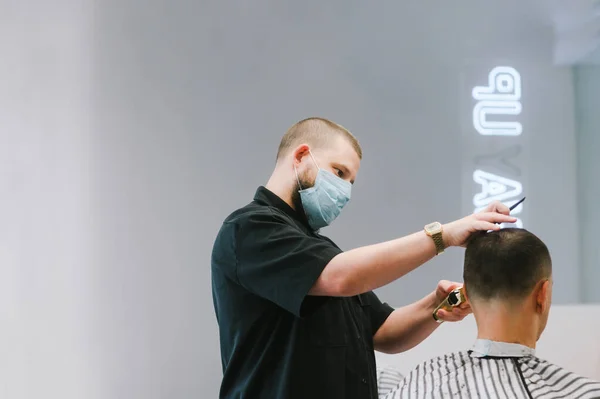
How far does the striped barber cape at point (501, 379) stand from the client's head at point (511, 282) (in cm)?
5

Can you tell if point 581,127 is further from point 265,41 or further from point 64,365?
point 64,365

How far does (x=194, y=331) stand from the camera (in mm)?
3004

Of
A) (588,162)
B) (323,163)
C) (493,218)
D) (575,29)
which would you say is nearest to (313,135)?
(323,163)

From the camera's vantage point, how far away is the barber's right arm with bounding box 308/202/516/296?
141 centimetres

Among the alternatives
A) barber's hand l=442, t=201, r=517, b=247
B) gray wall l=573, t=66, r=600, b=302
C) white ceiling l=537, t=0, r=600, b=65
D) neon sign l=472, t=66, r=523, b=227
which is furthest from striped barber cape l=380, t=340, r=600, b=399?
white ceiling l=537, t=0, r=600, b=65

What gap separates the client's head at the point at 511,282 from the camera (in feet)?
5.39

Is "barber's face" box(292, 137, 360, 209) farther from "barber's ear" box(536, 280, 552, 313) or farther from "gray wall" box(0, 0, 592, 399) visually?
"gray wall" box(0, 0, 592, 399)

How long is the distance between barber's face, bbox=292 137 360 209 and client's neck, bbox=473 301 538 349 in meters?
0.52

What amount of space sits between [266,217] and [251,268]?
14 centimetres

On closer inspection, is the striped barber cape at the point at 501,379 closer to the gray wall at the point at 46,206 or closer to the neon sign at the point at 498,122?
the neon sign at the point at 498,122

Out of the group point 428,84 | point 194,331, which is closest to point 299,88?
point 428,84

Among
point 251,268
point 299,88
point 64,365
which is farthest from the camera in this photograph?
point 299,88

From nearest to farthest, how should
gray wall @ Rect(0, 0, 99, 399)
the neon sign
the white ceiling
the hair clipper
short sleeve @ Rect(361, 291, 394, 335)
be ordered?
the hair clipper → short sleeve @ Rect(361, 291, 394, 335) → gray wall @ Rect(0, 0, 99, 399) → the neon sign → the white ceiling

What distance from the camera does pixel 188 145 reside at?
3094 mm
